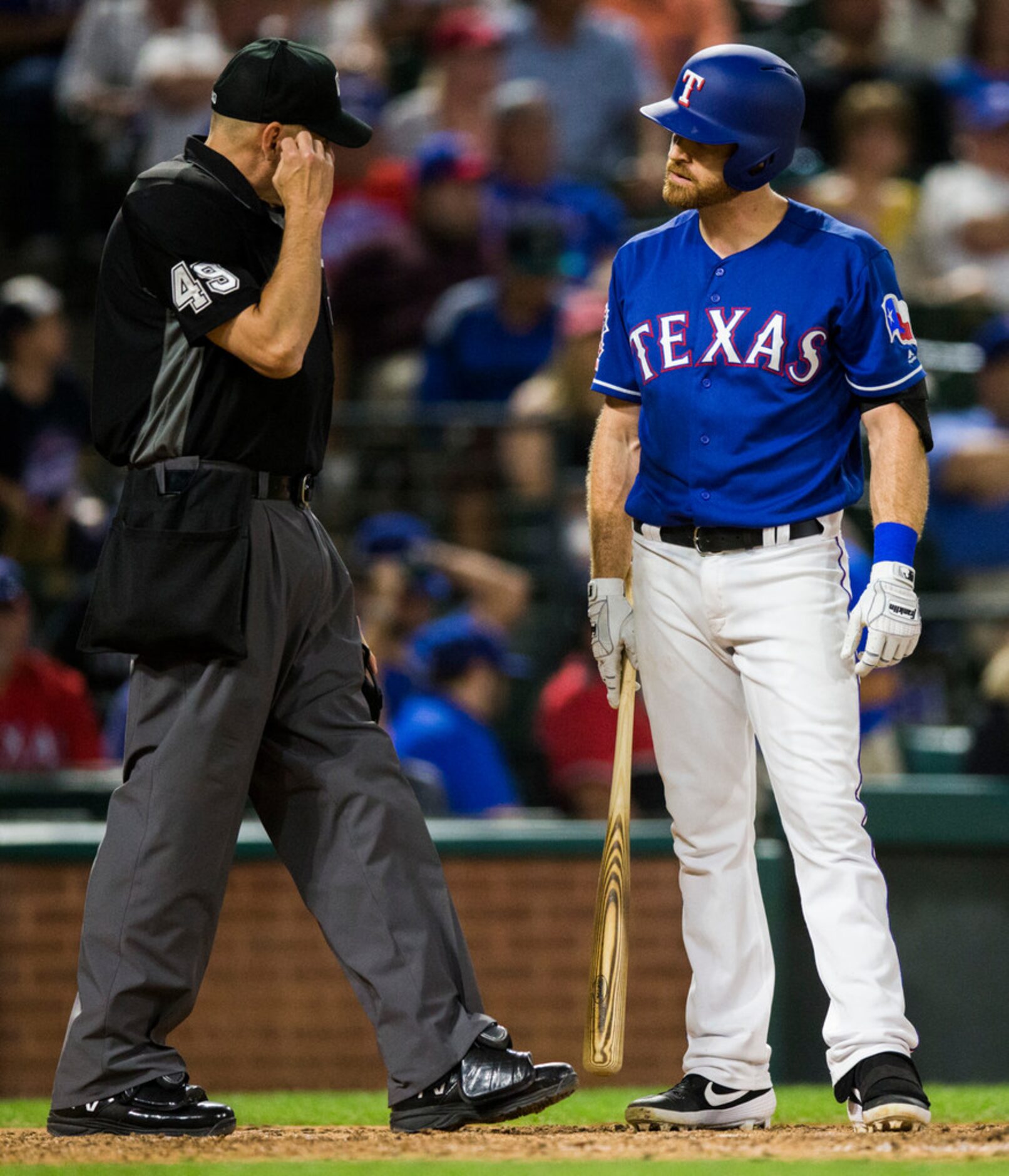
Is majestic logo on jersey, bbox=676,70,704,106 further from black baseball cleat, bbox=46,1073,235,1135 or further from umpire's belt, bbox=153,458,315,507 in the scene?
black baseball cleat, bbox=46,1073,235,1135

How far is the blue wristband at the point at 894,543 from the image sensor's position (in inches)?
152

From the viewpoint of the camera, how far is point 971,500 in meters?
7.85

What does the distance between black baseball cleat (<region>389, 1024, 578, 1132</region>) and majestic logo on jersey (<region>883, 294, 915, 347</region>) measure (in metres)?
1.56

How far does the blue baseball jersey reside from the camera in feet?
12.8

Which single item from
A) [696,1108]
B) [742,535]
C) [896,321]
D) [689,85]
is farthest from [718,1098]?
[689,85]

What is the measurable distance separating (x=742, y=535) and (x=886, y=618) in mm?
365

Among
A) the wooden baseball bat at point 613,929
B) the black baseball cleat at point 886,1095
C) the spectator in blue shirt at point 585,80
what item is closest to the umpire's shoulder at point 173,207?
the wooden baseball bat at point 613,929

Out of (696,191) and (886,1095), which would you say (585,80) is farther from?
(886,1095)

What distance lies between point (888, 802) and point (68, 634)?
3.21 meters

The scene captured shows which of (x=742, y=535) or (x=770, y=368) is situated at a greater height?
(x=770, y=368)

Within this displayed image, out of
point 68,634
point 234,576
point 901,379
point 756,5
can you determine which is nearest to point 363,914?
point 234,576

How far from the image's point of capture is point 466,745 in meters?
6.82

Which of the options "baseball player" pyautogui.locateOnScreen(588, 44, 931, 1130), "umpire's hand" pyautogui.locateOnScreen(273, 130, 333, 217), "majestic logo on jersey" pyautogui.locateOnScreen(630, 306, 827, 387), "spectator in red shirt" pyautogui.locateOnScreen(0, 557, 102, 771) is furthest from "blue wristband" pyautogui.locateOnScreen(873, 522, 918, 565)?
"spectator in red shirt" pyautogui.locateOnScreen(0, 557, 102, 771)

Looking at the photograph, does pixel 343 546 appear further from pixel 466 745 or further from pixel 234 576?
pixel 234 576
